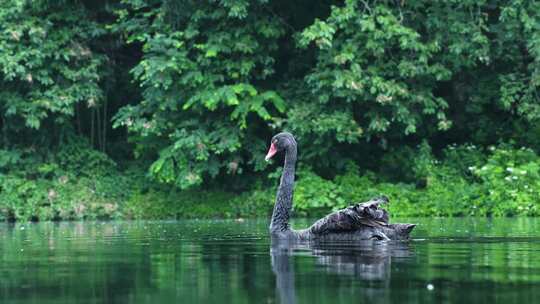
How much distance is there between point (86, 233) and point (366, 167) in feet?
39.1

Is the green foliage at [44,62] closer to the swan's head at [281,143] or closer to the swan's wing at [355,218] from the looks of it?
the swan's head at [281,143]

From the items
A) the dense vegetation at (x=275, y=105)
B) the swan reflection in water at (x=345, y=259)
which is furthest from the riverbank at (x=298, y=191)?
the swan reflection in water at (x=345, y=259)

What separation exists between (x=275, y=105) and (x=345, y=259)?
1604 centimetres

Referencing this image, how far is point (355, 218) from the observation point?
44.7 ft

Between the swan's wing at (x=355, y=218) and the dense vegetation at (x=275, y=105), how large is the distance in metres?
10.8

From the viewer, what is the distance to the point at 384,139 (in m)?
27.5

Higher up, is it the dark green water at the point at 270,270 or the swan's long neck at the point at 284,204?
the swan's long neck at the point at 284,204

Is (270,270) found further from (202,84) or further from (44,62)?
(44,62)

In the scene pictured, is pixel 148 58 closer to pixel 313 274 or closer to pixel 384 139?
pixel 384 139

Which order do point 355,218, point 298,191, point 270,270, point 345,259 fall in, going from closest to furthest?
point 270,270 → point 345,259 → point 355,218 → point 298,191

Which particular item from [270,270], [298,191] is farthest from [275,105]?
[270,270]

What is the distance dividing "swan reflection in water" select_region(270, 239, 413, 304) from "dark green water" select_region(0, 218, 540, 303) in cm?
1

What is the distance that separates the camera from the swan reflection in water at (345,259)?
8.79 m

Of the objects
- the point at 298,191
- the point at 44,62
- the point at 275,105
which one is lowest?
the point at 298,191
